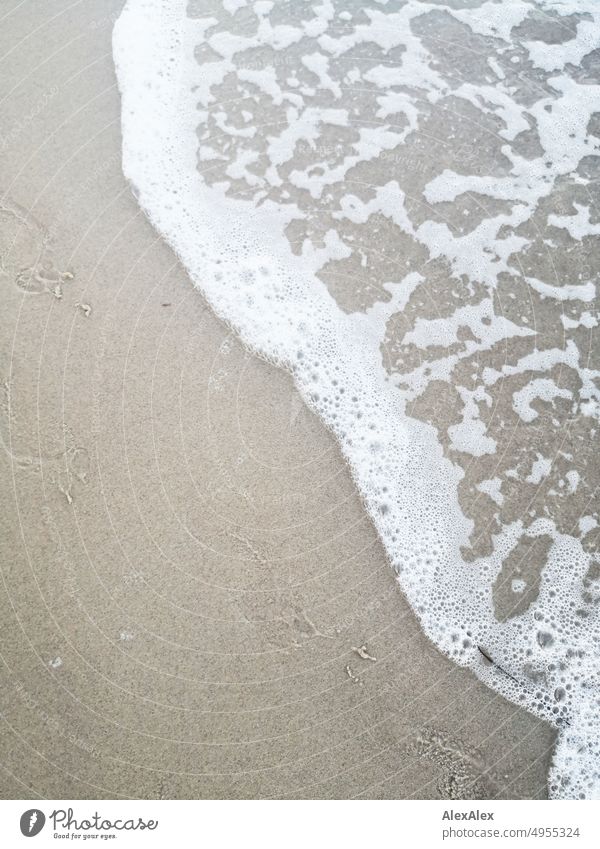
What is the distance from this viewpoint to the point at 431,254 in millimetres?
4262

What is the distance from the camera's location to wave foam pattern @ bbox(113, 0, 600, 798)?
360 centimetres

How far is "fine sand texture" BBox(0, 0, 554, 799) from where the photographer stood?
321 cm

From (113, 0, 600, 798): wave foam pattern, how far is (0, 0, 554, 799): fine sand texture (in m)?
0.22

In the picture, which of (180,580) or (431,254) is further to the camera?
(431,254)

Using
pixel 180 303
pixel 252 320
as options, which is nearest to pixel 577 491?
pixel 252 320

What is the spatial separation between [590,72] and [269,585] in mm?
4251

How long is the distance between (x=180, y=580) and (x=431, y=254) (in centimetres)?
246

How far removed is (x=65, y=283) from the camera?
397cm

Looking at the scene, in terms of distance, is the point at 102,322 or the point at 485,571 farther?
the point at 102,322

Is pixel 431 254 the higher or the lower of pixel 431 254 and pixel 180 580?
the higher

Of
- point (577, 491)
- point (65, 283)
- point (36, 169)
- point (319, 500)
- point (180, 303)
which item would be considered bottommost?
point (577, 491)

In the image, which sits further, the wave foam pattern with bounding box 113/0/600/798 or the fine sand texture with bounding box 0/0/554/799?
the wave foam pattern with bounding box 113/0/600/798

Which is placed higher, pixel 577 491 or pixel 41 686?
pixel 41 686
